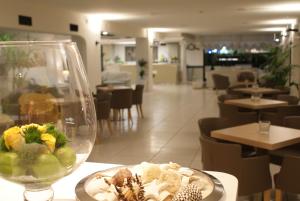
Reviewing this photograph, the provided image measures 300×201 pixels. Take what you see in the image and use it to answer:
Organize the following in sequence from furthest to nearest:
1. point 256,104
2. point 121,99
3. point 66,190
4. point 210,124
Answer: point 121,99 < point 256,104 < point 210,124 < point 66,190

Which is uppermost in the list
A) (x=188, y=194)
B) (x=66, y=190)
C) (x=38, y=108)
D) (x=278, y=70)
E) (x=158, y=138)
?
(x=38, y=108)

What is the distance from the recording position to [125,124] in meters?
8.87

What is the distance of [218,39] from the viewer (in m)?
22.7

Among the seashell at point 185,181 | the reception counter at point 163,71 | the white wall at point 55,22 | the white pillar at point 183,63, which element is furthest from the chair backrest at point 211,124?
the white pillar at point 183,63

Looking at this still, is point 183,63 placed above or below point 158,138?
above

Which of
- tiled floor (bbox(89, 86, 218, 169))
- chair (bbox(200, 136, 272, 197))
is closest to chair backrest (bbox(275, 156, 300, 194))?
chair (bbox(200, 136, 272, 197))

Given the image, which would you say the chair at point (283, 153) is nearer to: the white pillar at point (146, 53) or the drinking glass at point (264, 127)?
the drinking glass at point (264, 127)

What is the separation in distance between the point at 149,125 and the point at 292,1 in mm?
4343

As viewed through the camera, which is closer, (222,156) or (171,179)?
(171,179)

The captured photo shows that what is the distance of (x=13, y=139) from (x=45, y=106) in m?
0.15

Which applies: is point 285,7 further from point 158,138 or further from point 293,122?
point 293,122

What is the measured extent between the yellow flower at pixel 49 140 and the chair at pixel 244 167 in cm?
252

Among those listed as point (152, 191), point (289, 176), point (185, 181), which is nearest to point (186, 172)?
point (185, 181)

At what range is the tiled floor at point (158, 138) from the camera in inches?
233
